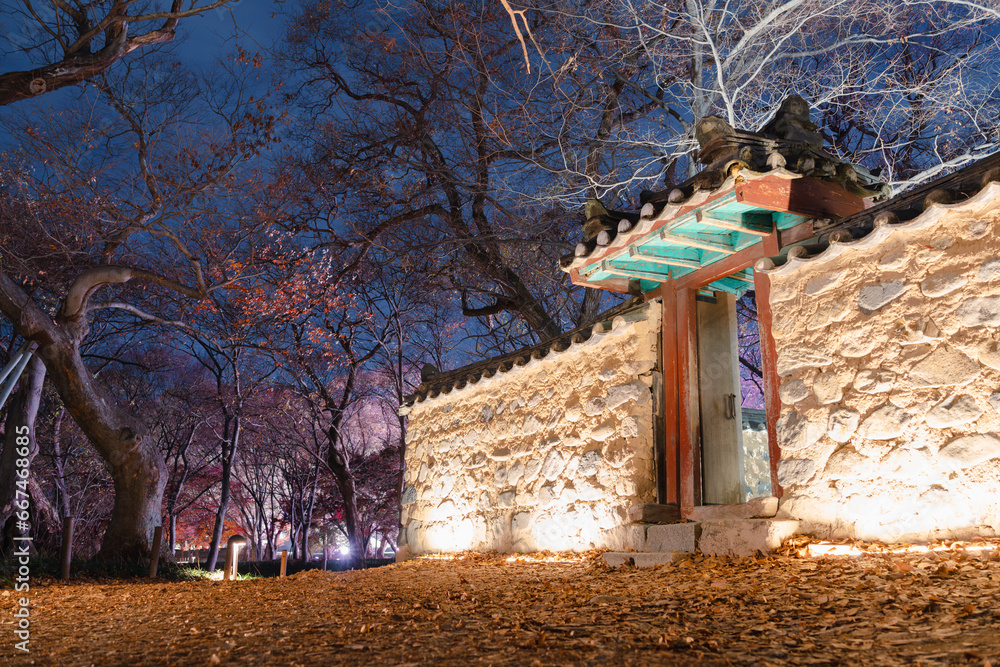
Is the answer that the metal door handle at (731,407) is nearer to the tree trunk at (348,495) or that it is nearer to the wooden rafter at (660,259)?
the wooden rafter at (660,259)

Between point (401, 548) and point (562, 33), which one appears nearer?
point (401, 548)

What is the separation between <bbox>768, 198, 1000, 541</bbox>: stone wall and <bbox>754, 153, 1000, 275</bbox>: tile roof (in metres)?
0.02

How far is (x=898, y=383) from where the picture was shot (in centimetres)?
336

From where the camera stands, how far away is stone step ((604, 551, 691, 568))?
3908mm

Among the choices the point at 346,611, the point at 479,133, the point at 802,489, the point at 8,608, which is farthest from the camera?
the point at 479,133

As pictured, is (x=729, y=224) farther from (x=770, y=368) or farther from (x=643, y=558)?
(x=643, y=558)

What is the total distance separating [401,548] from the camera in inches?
287

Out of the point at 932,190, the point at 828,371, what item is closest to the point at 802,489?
the point at 828,371

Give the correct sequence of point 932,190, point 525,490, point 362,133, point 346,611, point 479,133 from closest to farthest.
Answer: point 346,611 < point 932,190 < point 525,490 < point 479,133 < point 362,133

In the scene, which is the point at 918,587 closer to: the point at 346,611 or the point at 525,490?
the point at 346,611

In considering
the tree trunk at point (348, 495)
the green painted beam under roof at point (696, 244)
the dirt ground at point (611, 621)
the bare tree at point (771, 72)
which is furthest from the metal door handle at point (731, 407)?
the tree trunk at point (348, 495)

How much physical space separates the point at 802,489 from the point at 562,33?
299 inches

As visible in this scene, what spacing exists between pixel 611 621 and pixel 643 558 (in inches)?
65.4
